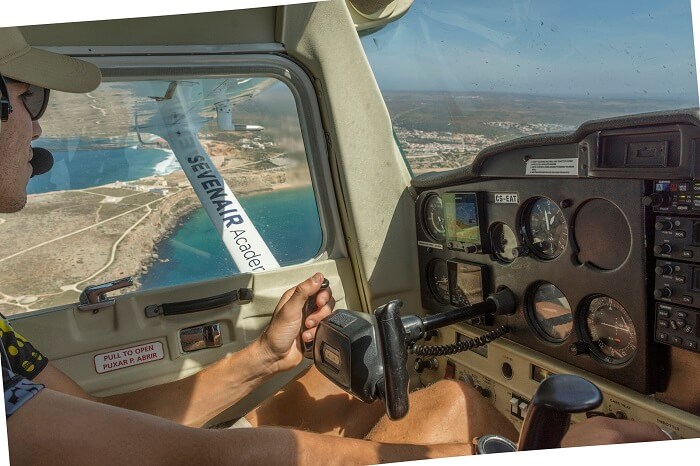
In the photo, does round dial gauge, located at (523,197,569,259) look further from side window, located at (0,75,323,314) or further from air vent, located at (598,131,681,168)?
side window, located at (0,75,323,314)

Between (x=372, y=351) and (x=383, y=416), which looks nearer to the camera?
(x=372, y=351)

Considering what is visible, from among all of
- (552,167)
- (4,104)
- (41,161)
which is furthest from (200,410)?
(552,167)

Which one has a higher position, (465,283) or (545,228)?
(545,228)

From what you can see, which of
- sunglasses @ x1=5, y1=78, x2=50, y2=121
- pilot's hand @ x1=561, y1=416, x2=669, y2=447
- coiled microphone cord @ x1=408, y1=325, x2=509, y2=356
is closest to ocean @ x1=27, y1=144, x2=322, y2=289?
sunglasses @ x1=5, y1=78, x2=50, y2=121

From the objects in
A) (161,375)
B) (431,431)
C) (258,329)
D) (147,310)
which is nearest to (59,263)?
(147,310)

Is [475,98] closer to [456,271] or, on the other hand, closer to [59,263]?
[456,271]

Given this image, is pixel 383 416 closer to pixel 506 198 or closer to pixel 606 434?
pixel 506 198
